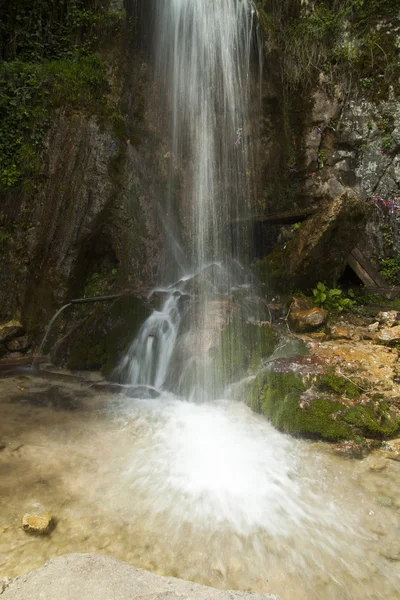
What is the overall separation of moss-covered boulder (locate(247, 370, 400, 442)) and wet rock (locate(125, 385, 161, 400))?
5.44 feet

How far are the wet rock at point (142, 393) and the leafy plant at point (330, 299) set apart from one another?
3.49m

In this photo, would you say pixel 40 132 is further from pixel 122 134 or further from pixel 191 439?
pixel 191 439

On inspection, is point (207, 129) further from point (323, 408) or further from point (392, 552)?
point (392, 552)

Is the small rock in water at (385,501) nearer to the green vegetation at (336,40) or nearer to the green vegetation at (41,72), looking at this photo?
the green vegetation at (41,72)

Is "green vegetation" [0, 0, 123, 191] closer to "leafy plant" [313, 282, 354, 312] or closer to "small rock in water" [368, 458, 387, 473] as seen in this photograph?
"leafy plant" [313, 282, 354, 312]

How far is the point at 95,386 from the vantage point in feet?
19.7

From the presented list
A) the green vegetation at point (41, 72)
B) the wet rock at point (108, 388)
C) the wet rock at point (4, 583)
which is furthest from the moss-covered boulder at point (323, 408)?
the green vegetation at point (41, 72)

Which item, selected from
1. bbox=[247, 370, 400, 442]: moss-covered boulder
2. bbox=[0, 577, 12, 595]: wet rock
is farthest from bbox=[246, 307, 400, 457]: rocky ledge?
bbox=[0, 577, 12, 595]: wet rock

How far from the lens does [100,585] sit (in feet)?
7.20

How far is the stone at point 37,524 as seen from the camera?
2.71 meters

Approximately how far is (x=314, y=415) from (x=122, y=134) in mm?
6689

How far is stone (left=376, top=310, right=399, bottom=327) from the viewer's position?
642 cm

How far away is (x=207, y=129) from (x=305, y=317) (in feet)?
18.6

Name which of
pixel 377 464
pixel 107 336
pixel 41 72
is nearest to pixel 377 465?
pixel 377 464
